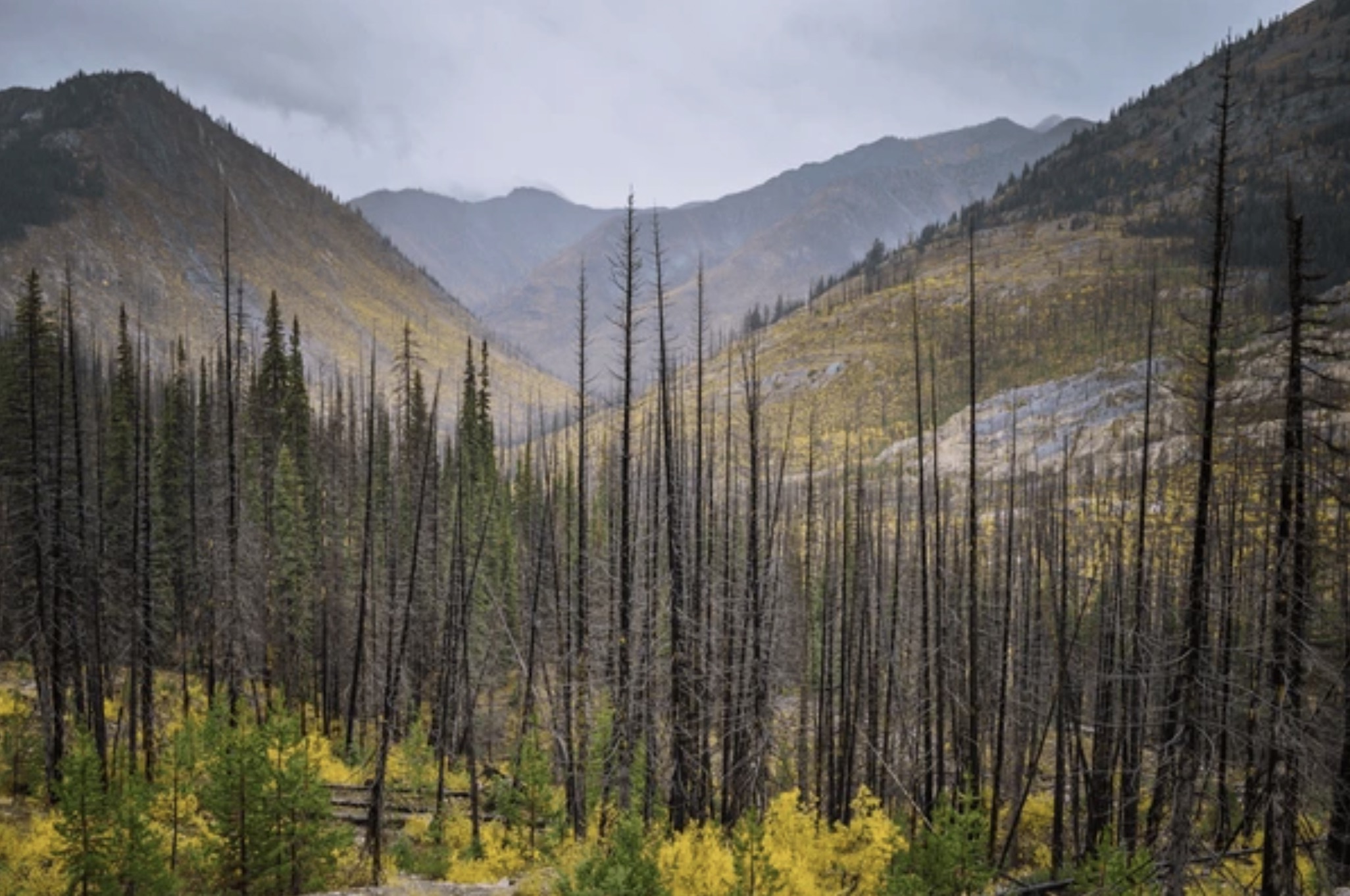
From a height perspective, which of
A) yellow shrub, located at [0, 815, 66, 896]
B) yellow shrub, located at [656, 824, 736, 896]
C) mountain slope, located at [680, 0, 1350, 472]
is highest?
mountain slope, located at [680, 0, 1350, 472]

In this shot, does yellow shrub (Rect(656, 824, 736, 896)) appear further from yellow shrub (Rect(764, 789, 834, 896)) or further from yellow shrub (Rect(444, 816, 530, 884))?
yellow shrub (Rect(444, 816, 530, 884))

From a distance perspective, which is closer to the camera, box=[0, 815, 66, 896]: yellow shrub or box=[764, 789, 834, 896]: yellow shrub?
box=[0, 815, 66, 896]: yellow shrub

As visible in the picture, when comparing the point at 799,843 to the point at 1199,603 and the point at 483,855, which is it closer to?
A: the point at 483,855

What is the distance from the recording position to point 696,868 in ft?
42.3

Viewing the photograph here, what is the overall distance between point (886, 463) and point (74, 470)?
3225 inches

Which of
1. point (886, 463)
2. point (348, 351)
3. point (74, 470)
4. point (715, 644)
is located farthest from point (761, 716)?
point (348, 351)

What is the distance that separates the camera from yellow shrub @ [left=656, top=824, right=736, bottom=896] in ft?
40.4

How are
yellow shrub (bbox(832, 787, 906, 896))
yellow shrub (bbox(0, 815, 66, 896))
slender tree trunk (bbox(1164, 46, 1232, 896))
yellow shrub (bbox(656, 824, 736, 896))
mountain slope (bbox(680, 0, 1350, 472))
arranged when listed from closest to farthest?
slender tree trunk (bbox(1164, 46, 1232, 896))
yellow shrub (bbox(656, 824, 736, 896))
yellow shrub (bbox(0, 815, 66, 896))
yellow shrub (bbox(832, 787, 906, 896))
mountain slope (bbox(680, 0, 1350, 472))

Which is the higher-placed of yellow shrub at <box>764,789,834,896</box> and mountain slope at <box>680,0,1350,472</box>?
mountain slope at <box>680,0,1350,472</box>

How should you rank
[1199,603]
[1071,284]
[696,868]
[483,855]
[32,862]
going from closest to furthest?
[1199,603]
[696,868]
[32,862]
[483,855]
[1071,284]

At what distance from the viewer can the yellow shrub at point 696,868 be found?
1231 cm

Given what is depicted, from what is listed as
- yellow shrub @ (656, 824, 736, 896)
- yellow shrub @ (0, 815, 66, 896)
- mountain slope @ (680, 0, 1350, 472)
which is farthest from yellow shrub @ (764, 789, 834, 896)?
mountain slope @ (680, 0, 1350, 472)

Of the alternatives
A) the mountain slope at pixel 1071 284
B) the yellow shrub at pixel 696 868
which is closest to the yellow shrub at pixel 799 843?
the yellow shrub at pixel 696 868

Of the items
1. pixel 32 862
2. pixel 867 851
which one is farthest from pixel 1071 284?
pixel 32 862
